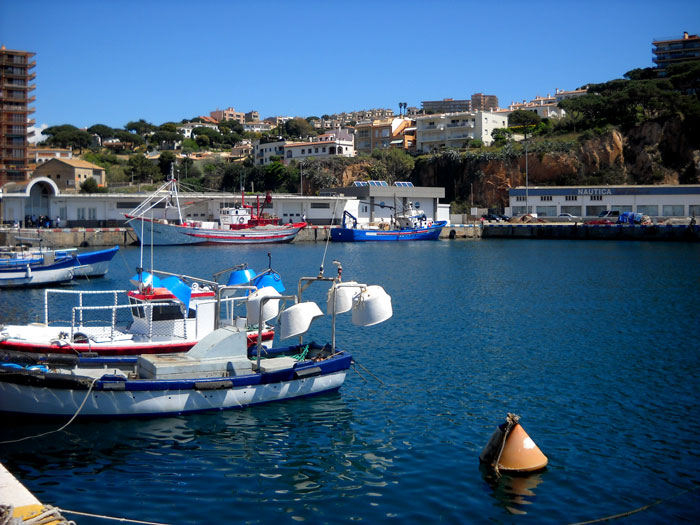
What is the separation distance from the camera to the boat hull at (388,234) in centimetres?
6700

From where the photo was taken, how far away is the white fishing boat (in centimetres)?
1257

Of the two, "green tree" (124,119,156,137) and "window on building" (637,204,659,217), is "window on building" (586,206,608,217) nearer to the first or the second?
"window on building" (637,204,659,217)

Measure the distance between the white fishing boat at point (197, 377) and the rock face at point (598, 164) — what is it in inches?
2872

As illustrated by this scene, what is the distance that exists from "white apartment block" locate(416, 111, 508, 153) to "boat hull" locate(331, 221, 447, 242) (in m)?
33.9

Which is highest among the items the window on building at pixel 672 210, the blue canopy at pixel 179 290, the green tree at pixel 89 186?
the green tree at pixel 89 186

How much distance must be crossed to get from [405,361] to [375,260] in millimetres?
28598

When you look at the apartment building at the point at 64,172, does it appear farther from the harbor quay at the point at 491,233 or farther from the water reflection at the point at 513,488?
the water reflection at the point at 513,488

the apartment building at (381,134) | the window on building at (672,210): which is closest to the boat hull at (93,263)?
the window on building at (672,210)

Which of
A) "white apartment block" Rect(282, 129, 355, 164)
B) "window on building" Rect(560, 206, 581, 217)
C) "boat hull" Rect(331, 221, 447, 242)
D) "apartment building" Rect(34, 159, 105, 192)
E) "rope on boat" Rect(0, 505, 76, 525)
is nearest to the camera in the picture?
"rope on boat" Rect(0, 505, 76, 525)

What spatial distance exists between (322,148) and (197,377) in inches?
3812

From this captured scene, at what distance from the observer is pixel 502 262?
146 ft

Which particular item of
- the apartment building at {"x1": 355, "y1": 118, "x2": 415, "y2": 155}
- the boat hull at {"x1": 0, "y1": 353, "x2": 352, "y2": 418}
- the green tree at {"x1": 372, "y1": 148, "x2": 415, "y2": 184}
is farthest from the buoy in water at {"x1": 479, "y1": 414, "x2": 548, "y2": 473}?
the apartment building at {"x1": 355, "y1": 118, "x2": 415, "y2": 155}

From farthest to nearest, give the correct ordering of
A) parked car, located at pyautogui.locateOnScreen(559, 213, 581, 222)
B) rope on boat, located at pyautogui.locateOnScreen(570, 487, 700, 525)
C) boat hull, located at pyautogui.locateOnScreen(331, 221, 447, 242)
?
parked car, located at pyautogui.locateOnScreen(559, 213, 581, 222) → boat hull, located at pyautogui.locateOnScreen(331, 221, 447, 242) → rope on boat, located at pyautogui.locateOnScreen(570, 487, 700, 525)

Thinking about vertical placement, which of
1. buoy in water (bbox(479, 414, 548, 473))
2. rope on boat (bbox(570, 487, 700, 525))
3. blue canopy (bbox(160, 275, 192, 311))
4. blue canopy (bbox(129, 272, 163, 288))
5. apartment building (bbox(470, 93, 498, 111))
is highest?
apartment building (bbox(470, 93, 498, 111))
